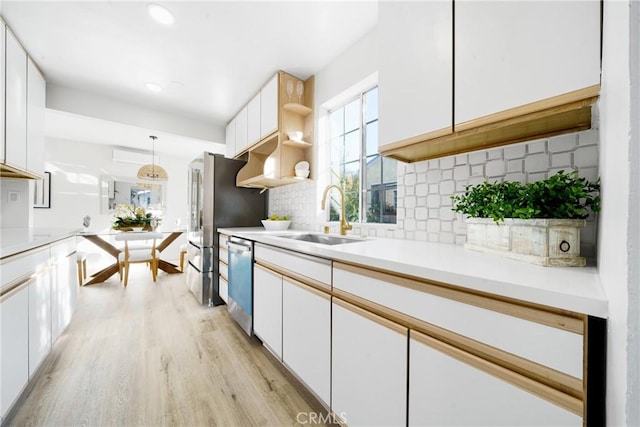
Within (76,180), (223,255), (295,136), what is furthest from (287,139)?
(76,180)

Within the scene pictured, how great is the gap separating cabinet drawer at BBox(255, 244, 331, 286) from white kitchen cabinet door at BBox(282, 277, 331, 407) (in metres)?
0.07

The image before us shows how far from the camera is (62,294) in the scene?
6.29 ft

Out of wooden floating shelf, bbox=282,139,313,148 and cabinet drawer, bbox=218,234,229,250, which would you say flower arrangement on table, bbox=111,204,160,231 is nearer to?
cabinet drawer, bbox=218,234,229,250

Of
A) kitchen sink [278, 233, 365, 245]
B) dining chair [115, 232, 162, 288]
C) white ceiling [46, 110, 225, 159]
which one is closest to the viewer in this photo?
kitchen sink [278, 233, 365, 245]

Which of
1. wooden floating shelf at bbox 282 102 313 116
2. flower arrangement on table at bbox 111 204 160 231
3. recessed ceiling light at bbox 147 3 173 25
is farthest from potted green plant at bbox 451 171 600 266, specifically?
Result: flower arrangement on table at bbox 111 204 160 231

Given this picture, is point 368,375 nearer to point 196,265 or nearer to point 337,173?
point 337,173

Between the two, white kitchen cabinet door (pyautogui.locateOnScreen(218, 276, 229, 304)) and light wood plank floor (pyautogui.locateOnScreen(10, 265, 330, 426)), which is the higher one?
white kitchen cabinet door (pyautogui.locateOnScreen(218, 276, 229, 304))

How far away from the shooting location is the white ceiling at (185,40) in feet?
5.65

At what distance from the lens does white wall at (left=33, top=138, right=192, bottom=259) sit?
181 inches

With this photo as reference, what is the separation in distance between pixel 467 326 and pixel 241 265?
5.76ft

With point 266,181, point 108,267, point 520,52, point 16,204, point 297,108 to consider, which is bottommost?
point 108,267

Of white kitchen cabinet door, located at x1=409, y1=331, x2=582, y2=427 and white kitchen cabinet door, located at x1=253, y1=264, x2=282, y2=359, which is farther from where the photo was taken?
white kitchen cabinet door, located at x1=253, y1=264, x2=282, y2=359

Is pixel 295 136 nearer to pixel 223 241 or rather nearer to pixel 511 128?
pixel 223 241

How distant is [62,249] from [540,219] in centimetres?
300
